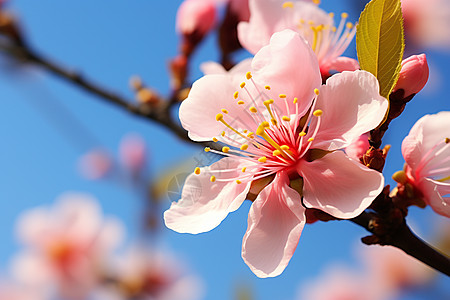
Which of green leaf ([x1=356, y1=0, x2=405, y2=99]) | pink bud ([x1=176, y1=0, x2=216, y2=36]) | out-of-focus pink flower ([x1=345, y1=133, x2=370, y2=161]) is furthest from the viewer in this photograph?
pink bud ([x1=176, y1=0, x2=216, y2=36])

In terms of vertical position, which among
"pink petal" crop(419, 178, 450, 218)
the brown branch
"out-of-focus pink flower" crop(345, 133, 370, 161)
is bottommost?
the brown branch

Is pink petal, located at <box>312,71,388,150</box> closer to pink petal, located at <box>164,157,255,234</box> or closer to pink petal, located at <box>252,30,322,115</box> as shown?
pink petal, located at <box>252,30,322,115</box>

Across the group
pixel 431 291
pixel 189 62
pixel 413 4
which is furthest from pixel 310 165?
pixel 413 4

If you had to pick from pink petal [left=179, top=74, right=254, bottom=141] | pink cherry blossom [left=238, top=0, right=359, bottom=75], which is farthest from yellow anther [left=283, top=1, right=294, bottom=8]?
pink petal [left=179, top=74, right=254, bottom=141]

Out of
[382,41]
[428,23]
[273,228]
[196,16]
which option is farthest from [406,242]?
[428,23]

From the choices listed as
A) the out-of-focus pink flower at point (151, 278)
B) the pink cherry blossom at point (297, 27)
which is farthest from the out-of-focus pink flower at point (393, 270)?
the pink cherry blossom at point (297, 27)

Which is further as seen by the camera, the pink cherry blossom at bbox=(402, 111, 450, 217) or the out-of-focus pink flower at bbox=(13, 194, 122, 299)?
the out-of-focus pink flower at bbox=(13, 194, 122, 299)

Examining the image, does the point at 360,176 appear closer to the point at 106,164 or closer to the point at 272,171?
the point at 272,171
